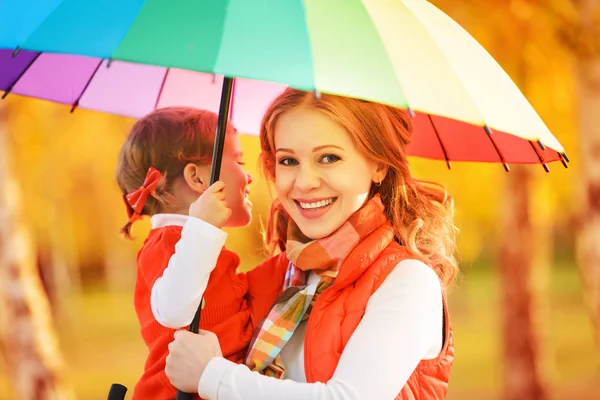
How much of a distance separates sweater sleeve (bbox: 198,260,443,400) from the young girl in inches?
9.8

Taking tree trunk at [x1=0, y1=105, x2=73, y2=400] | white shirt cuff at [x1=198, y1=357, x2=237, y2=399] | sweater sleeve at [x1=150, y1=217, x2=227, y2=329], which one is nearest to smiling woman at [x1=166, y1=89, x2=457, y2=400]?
white shirt cuff at [x1=198, y1=357, x2=237, y2=399]

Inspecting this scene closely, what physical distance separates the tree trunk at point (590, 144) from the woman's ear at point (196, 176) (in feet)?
12.6

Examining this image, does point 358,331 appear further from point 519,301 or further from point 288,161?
point 519,301

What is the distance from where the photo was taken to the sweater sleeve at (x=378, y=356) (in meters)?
2.49

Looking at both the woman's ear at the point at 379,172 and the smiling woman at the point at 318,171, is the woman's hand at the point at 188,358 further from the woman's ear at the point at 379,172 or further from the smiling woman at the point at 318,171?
the woman's ear at the point at 379,172

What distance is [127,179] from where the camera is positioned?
328 centimetres

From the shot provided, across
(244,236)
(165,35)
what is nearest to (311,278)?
(165,35)

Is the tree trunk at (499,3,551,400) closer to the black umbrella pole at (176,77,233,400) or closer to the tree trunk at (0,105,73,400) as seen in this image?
the tree trunk at (0,105,73,400)

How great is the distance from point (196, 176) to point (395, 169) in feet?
2.40

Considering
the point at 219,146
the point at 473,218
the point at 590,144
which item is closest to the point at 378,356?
the point at 219,146

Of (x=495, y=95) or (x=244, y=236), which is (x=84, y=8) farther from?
(x=244, y=236)

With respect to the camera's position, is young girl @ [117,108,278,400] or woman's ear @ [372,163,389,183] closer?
young girl @ [117,108,278,400]

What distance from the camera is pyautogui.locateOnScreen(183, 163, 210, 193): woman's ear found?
124 inches

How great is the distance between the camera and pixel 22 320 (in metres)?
7.95
